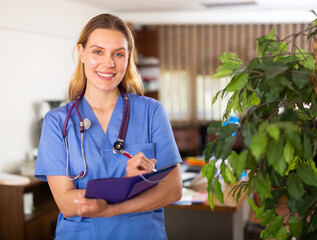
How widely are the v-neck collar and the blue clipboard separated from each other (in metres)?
0.26

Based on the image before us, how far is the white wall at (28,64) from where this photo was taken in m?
3.65

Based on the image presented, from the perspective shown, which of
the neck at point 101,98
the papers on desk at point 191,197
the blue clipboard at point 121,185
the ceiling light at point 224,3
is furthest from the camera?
the ceiling light at point 224,3

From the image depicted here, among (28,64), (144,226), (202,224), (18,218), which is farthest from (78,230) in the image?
(28,64)

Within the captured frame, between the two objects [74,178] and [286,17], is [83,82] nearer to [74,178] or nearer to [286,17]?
[74,178]

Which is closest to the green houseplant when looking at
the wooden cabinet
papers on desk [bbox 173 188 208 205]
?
papers on desk [bbox 173 188 208 205]

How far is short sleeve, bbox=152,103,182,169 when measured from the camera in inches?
56.7

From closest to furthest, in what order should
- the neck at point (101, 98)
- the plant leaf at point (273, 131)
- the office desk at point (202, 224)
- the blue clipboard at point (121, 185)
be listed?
the plant leaf at point (273, 131)
the blue clipboard at point (121, 185)
the neck at point (101, 98)
the office desk at point (202, 224)

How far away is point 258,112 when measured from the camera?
102cm

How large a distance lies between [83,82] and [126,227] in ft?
1.89

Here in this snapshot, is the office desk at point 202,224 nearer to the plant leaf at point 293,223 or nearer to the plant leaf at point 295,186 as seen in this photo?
the plant leaf at point 293,223

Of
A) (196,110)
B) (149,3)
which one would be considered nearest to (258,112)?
(149,3)

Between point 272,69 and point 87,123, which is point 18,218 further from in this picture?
point 272,69

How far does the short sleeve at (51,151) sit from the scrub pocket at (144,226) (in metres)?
0.30

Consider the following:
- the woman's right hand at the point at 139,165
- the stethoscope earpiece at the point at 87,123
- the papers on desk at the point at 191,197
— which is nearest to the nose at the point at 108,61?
the stethoscope earpiece at the point at 87,123
